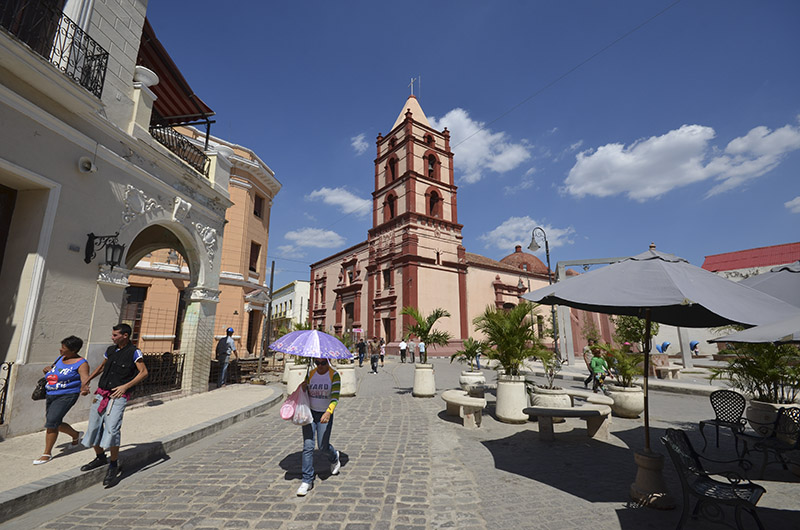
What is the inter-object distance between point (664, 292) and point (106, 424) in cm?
619

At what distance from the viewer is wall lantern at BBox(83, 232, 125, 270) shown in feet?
21.9

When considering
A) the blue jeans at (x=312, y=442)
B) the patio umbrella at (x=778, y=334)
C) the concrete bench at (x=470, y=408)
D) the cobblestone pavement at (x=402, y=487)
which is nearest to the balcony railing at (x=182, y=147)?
the cobblestone pavement at (x=402, y=487)

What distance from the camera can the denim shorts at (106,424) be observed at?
4.21 meters

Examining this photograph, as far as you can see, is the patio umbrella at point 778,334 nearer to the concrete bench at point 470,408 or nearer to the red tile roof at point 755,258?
the concrete bench at point 470,408

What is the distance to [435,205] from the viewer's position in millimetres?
31781

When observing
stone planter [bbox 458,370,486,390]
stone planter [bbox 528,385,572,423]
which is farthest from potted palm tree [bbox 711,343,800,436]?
stone planter [bbox 458,370,486,390]

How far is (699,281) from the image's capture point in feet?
12.5

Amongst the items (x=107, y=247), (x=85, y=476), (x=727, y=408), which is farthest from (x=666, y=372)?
(x=107, y=247)

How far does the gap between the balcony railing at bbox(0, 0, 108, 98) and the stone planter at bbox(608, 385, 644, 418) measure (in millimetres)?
12066

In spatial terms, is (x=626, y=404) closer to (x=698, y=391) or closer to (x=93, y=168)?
(x=698, y=391)

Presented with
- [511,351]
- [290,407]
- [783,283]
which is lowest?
[290,407]

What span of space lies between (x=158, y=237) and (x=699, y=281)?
12.7 meters

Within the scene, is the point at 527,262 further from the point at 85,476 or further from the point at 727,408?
the point at 85,476

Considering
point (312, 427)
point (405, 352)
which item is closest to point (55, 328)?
point (312, 427)
